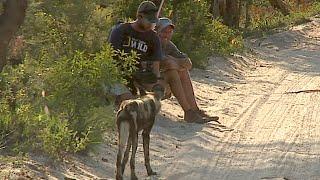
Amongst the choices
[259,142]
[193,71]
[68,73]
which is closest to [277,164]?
[259,142]

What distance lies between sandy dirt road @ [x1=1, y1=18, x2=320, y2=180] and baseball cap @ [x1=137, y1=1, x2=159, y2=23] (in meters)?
1.37

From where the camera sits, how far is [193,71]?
14039mm

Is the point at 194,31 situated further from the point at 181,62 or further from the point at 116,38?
the point at 116,38

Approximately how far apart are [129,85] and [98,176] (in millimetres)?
1663

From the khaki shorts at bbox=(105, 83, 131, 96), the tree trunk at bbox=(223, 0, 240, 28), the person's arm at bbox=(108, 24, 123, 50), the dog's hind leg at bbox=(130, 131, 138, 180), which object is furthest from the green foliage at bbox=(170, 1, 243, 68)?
the dog's hind leg at bbox=(130, 131, 138, 180)

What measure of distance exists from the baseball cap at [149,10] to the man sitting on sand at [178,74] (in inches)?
44.4

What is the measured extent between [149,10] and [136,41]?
0.51 metres

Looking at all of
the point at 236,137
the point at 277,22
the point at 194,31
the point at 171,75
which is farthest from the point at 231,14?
the point at 236,137

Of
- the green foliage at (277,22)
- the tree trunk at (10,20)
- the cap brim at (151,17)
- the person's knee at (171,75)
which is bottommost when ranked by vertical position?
the green foliage at (277,22)

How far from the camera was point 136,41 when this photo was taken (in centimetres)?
840

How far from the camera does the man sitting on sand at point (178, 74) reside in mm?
9289

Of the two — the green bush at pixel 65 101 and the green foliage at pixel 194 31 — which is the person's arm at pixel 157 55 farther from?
the green foliage at pixel 194 31

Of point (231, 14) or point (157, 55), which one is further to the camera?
point (231, 14)

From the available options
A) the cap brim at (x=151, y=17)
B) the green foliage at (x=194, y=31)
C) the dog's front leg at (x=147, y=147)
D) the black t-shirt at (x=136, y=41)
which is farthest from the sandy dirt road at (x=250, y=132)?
the cap brim at (x=151, y=17)
